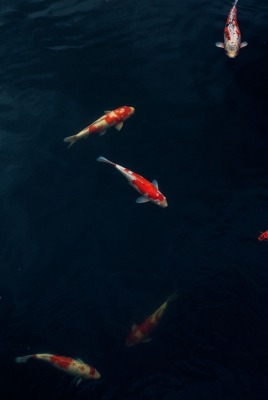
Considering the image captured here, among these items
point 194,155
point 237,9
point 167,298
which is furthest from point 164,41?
point 167,298

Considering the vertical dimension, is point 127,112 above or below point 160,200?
above

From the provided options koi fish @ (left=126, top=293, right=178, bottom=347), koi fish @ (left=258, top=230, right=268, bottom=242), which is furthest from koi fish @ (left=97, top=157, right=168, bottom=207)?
koi fish @ (left=126, top=293, right=178, bottom=347)

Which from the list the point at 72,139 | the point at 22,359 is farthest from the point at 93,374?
the point at 72,139

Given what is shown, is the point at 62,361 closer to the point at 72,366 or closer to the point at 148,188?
the point at 72,366

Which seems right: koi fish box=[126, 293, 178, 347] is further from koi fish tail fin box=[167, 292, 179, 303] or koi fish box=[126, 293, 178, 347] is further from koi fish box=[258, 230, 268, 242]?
koi fish box=[258, 230, 268, 242]

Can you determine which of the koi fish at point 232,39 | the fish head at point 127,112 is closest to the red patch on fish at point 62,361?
the fish head at point 127,112

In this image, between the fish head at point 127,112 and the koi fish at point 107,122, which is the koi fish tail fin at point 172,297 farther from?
the fish head at point 127,112
